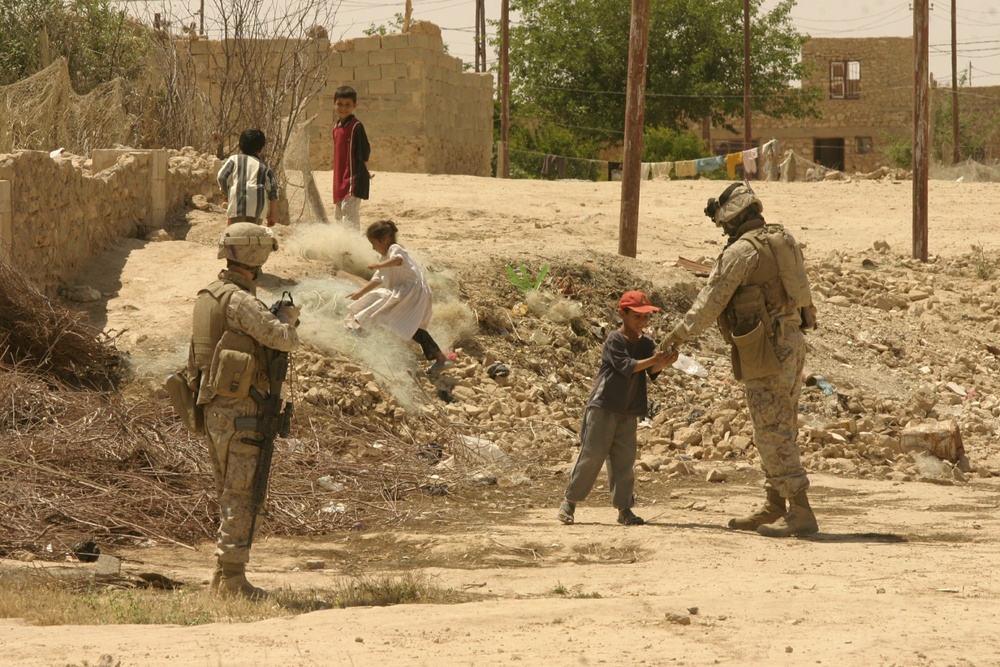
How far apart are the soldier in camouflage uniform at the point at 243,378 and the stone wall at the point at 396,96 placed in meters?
15.8

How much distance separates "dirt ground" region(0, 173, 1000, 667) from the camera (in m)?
3.94

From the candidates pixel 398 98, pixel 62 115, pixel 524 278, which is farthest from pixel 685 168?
pixel 62 115

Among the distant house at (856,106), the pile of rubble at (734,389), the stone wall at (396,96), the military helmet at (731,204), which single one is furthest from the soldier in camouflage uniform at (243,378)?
the distant house at (856,106)

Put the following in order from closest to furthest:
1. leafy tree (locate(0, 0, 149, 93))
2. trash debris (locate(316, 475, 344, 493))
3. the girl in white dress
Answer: trash debris (locate(316, 475, 344, 493)) → the girl in white dress → leafy tree (locate(0, 0, 149, 93))

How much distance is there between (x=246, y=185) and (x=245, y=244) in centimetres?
445

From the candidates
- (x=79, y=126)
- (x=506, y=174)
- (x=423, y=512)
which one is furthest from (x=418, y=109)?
(x=423, y=512)

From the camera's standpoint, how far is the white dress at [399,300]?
9219 millimetres

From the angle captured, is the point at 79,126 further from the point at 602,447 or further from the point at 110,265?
the point at 602,447

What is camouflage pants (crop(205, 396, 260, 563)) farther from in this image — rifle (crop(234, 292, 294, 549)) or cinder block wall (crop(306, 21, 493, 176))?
cinder block wall (crop(306, 21, 493, 176))

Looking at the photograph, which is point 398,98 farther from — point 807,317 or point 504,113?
point 807,317

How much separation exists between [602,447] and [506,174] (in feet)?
56.9

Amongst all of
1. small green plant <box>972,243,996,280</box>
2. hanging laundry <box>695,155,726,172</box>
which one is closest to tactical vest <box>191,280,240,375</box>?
small green plant <box>972,243,996,280</box>

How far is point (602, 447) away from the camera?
20.9ft

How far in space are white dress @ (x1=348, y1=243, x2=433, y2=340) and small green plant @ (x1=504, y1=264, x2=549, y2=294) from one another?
2.02 metres
